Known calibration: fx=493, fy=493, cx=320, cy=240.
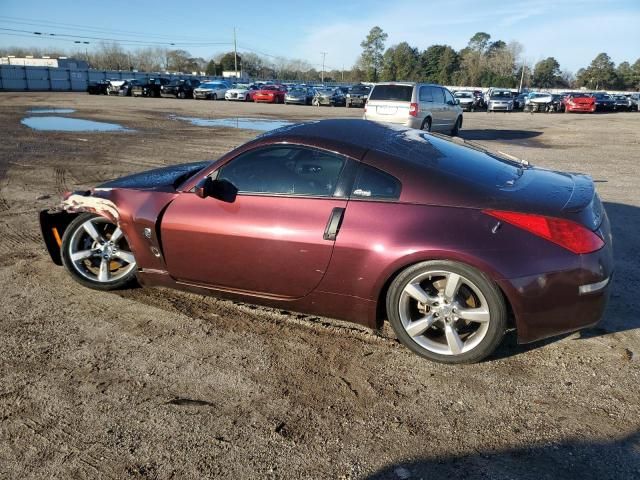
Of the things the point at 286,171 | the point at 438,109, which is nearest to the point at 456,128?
the point at 438,109

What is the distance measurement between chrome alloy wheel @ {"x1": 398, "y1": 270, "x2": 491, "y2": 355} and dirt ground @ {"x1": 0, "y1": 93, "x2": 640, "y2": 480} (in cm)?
18

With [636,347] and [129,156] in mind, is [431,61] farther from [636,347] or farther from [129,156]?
[636,347]

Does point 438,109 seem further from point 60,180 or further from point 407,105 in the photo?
point 60,180

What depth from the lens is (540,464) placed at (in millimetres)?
2383

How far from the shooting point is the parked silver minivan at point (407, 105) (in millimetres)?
14375

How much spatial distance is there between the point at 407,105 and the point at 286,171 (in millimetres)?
11630

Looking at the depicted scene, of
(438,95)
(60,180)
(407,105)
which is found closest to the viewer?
(60,180)

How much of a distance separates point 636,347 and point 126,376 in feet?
11.2

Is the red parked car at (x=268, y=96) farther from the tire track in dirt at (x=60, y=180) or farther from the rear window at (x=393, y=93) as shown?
the tire track in dirt at (x=60, y=180)

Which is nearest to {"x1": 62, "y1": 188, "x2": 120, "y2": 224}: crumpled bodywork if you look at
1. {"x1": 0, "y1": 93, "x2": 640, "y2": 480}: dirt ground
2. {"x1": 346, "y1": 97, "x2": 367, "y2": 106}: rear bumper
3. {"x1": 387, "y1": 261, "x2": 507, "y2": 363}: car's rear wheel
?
{"x1": 0, "y1": 93, "x2": 640, "y2": 480}: dirt ground

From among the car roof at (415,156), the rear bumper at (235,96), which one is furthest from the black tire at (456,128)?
the rear bumper at (235,96)

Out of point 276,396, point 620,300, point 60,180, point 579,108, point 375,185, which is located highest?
point 579,108

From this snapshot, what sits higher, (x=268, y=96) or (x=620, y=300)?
(x=268, y=96)

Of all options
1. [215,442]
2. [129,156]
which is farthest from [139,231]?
[129,156]
